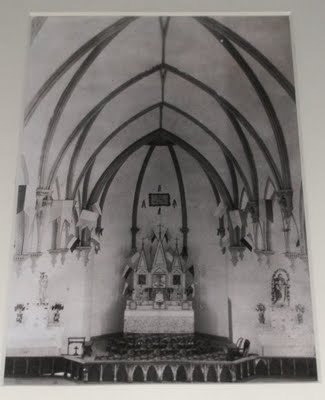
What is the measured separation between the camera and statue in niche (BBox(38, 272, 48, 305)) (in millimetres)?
3754

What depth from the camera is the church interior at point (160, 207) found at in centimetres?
369

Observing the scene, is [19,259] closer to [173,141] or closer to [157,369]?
[157,369]

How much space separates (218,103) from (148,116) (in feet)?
2.23

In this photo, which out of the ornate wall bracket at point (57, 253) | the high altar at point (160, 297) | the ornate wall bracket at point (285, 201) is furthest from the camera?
the ornate wall bracket at point (285, 201)

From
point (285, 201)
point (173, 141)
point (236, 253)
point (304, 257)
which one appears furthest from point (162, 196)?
point (304, 257)

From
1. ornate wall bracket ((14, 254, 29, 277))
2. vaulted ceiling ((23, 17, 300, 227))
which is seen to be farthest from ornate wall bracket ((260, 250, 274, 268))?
ornate wall bracket ((14, 254, 29, 277))

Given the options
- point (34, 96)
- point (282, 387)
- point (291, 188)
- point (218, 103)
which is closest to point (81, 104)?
point (34, 96)

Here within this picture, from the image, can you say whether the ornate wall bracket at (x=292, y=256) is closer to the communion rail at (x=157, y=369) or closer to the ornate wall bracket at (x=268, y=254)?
the ornate wall bracket at (x=268, y=254)

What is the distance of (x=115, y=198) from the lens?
4039 mm

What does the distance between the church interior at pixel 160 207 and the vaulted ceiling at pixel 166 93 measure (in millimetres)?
12

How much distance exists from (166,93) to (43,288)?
2.11 meters

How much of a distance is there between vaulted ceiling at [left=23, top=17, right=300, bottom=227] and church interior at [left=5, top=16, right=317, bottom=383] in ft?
0.04

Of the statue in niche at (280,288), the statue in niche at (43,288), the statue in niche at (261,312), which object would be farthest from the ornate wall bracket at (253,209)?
the statue in niche at (43,288)
